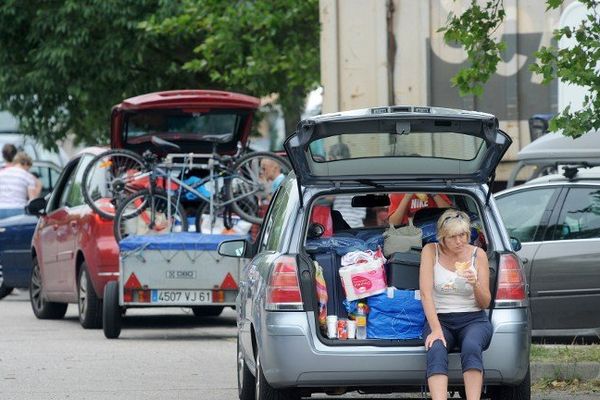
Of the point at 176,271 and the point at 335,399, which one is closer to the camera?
the point at 335,399

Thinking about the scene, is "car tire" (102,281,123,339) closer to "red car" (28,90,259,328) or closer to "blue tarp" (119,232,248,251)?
"blue tarp" (119,232,248,251)

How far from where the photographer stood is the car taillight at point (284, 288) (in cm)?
897

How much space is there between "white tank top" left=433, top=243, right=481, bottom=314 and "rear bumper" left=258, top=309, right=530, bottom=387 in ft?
0.81

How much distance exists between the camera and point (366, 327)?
364 inches

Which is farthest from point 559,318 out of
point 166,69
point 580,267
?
point 166,69

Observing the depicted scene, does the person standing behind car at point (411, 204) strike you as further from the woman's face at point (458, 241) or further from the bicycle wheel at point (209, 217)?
the bicycle wheel at point (209, 217)

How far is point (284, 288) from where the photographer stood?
8.99 m

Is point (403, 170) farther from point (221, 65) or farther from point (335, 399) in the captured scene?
point (221, 65)

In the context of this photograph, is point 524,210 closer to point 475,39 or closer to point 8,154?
point 475,39

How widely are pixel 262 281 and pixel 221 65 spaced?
18.0 meters

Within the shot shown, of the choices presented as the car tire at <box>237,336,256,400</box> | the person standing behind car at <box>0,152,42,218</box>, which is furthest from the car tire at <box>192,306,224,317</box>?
the car tire at <box>237,336,256,400</box>

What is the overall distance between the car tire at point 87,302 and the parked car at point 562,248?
13.9 ft

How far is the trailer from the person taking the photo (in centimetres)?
1502

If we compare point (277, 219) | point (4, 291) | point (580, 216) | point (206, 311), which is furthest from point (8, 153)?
point (277, 219)
